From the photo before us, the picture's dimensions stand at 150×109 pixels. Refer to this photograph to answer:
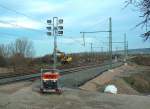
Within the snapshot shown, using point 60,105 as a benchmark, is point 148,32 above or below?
above

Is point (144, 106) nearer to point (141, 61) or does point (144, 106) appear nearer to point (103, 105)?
point (103, 105)

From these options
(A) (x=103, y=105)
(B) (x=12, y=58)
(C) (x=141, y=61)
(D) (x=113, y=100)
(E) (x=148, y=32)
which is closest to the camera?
(E) (x=148, y=32)

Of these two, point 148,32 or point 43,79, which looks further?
point 43,79

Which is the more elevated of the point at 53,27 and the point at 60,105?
the point at 53,27

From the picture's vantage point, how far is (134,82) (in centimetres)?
6053

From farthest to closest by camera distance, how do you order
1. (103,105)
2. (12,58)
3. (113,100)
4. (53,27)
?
(12,58), (53,27), (113,100), (103,105)

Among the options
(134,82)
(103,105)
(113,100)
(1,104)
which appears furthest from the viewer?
(134,82)

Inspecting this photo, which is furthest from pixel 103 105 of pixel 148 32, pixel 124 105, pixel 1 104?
pixel 148 32

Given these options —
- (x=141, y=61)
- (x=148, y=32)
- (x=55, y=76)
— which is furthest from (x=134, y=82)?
(x=141, y=61)

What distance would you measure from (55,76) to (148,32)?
17.7 meters

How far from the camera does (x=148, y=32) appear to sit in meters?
6.95

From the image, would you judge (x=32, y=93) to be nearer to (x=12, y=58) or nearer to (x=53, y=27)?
(x=53, y=27)

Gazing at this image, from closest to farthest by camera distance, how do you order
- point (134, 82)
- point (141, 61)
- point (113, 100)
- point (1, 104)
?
point (1, 104), point (113, 100), point (134, 82), point (141, 61)

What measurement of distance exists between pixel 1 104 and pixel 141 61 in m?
152
